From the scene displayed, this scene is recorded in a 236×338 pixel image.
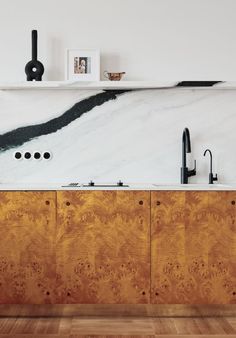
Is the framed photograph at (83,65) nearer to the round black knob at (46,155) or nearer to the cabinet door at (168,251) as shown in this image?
Result: the round black knob at (46,155)

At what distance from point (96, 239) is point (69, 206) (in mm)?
273

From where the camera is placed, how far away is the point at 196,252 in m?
3.71

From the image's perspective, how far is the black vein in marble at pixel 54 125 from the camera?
4.28 m

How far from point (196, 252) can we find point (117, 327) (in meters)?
0.68

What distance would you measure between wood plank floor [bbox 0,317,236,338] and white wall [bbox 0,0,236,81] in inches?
67.9

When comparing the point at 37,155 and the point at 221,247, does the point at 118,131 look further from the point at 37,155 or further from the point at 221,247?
the point at 221,247

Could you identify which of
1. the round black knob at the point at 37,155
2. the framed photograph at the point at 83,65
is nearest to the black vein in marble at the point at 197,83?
the framed photograph at the point at 83,65

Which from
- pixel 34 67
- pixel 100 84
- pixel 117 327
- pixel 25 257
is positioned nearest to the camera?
pixel 117 327

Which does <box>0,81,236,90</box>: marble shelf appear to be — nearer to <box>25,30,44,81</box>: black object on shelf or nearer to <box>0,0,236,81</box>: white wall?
<box>25,30,44,81</box>: black object on shelf

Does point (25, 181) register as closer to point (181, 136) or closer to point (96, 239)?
point (96, 239)

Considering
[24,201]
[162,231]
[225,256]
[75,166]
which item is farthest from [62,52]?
[225,256]

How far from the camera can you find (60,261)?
12.2 feet

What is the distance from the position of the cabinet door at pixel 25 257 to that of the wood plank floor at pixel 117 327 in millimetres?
153

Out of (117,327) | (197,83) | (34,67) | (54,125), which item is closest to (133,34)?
(197,83)
